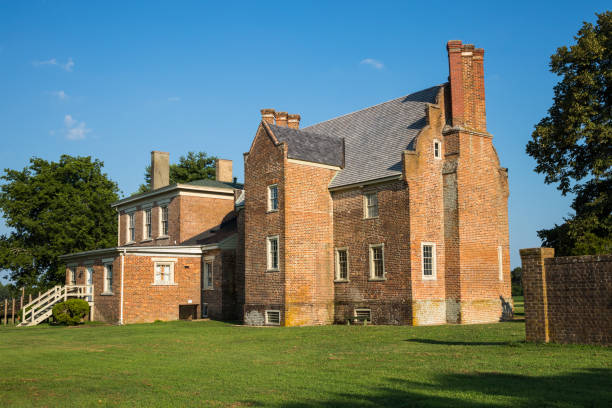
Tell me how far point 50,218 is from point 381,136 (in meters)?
32.7

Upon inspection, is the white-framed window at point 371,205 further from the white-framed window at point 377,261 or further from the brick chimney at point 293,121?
the brick chimney at point 293,121

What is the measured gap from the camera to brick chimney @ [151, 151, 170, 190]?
148 ft

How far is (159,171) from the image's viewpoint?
148 ft

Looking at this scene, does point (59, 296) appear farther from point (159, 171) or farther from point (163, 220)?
point (159, 171)

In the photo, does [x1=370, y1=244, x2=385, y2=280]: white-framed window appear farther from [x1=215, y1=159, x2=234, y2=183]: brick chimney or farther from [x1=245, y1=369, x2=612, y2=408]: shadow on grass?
[x1=215, y1=159, x2=234, y2=183]: brick chimney

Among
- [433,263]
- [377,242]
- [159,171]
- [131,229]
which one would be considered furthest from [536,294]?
[131,229]

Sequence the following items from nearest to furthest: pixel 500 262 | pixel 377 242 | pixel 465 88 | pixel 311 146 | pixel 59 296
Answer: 1. pixel 377 242
2. pixel 465 88
3. pixel 500 262
4. pixel 311 146
5. pixel 59 296

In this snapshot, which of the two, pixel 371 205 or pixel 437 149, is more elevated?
pixel 437 149

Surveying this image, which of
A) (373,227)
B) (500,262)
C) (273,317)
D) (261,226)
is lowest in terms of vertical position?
(273,317)

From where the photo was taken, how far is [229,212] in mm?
41938

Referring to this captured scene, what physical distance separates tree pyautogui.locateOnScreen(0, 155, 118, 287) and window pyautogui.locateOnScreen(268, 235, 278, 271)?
89.0ft

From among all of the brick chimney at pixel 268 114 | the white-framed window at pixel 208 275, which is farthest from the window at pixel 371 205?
the brick chimney at pixel 268 114

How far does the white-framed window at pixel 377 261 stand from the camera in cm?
2705

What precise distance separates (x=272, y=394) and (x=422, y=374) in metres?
3.10
